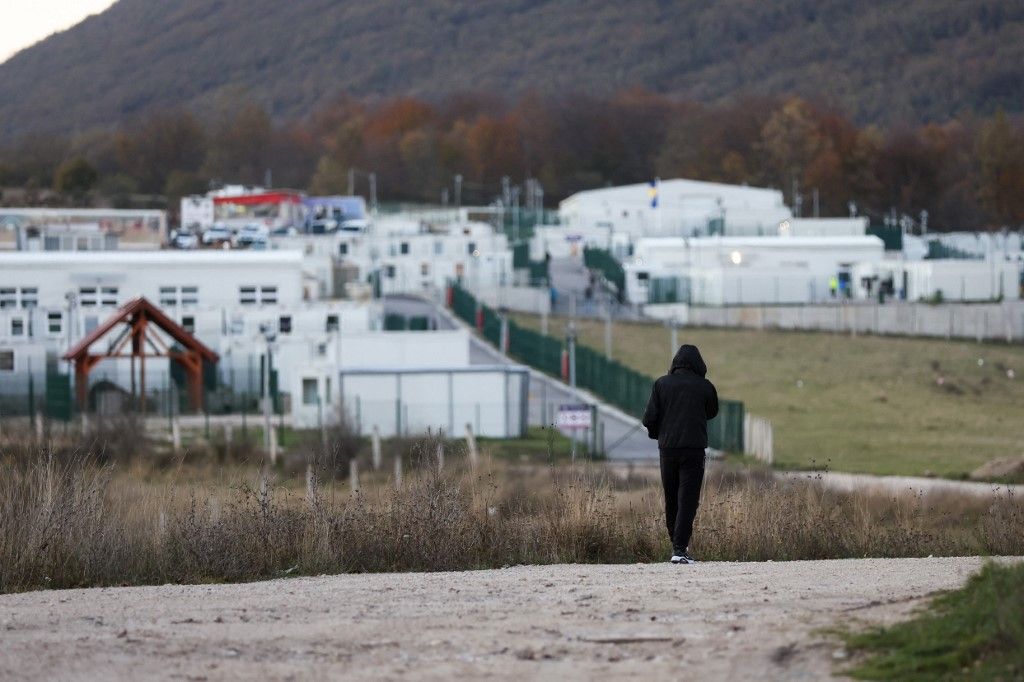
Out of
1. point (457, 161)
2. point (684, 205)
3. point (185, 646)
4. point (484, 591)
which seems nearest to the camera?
point (185, 646)

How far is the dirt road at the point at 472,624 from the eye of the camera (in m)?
9.05

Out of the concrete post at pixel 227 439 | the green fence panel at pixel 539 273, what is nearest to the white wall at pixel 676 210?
the green fence panel at pixel 539 273

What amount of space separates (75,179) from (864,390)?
101103 mm

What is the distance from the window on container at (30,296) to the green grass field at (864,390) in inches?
727

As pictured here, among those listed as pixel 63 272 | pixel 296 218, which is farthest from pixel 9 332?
pixel 296 218

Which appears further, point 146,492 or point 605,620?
point 146,492

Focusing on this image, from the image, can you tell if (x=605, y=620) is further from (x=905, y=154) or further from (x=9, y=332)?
(x=905, y=154)

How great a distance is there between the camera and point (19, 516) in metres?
12.8

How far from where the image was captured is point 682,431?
1338cm

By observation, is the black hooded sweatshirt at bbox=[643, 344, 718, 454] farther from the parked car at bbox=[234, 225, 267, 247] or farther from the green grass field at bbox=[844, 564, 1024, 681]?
the parked car at bbox=[234, 225, 267, 247]

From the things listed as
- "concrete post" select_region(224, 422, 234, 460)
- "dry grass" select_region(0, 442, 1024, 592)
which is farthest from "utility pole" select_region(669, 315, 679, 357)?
"dry grass" select_region(0, 442, 1024, 592)

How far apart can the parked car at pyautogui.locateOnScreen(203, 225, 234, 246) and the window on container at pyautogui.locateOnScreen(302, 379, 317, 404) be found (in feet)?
164

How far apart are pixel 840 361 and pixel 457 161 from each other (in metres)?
108

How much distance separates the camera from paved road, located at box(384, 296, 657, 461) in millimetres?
39625
